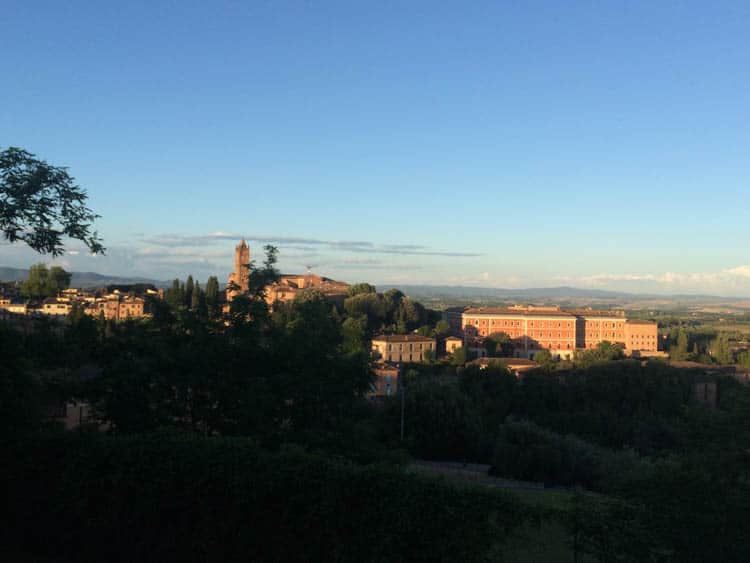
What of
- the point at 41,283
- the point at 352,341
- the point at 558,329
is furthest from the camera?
the point at 558,329

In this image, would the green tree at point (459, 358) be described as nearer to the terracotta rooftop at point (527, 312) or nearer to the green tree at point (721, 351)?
the green tree at point (721, 351)

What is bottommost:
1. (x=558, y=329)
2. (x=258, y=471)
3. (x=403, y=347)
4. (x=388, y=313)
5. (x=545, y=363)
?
(x=545, y=363)

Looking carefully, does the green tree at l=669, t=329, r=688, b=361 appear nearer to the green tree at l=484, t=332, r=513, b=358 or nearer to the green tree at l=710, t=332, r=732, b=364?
the green tree at l=710, t=332, r=732, b=364

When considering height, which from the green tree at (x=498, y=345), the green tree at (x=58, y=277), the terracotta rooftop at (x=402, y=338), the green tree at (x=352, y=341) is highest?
the green tree at (x=58, y=277)

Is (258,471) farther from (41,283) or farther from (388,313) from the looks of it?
(388,313)

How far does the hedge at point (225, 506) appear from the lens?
17.8 ft

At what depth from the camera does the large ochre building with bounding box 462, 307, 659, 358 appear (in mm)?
79938

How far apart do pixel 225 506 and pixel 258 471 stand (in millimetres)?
404

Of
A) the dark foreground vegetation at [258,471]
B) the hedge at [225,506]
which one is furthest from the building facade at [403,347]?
the hedge at [225,506]

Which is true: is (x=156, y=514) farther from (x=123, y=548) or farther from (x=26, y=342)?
(x=26, y=342)

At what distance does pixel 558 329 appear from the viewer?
272 ft

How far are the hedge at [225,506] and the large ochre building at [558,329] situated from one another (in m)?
74.7

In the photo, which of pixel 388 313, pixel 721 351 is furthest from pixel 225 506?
pixel 388 313

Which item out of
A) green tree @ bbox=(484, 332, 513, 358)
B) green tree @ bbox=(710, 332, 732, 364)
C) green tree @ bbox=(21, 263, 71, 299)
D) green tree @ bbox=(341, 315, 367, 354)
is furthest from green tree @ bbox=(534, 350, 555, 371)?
green tree @ bbox=(21, 263, 71, 299)
